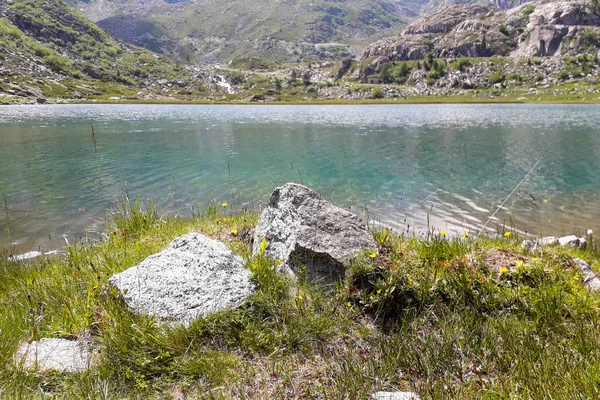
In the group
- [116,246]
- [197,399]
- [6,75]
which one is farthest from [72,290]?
[6,75]

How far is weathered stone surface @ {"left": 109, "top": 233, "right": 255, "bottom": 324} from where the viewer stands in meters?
4.51

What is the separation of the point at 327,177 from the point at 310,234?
17820 mm

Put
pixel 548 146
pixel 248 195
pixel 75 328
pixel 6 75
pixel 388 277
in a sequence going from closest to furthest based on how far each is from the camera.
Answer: pixel 75 328 → pixel 388 277 → pixel 248 195 → pixel 548 146 → pixel 6 75

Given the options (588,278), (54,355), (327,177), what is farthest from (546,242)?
(327,177)

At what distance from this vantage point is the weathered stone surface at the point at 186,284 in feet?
14.8

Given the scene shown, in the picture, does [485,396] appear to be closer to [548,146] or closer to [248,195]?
[248,195]

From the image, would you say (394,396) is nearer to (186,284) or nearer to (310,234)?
(310,234)

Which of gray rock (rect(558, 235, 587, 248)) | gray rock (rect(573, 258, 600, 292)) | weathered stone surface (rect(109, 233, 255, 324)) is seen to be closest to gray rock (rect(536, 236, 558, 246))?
gray rock (rect(558, 235, 587, 248))

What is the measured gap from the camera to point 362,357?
13.9 ft

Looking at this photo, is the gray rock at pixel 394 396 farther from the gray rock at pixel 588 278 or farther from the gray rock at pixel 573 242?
the gray rock at pixel 573 242

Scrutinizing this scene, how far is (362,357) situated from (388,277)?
4.38 feet

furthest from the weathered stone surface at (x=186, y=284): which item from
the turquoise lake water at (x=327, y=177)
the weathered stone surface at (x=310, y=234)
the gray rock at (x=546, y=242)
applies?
the gray rock at (x=546, y=242)

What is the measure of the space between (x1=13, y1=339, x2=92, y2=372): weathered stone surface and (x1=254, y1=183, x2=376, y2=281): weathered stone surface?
2.92m

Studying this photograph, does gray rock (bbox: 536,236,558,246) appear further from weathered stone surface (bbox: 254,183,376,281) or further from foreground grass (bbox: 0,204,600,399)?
weathered stone surface (bbox: 254,183,376,281)
